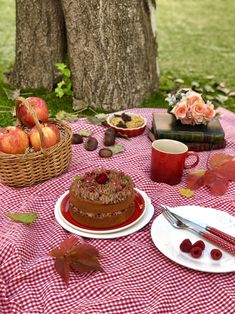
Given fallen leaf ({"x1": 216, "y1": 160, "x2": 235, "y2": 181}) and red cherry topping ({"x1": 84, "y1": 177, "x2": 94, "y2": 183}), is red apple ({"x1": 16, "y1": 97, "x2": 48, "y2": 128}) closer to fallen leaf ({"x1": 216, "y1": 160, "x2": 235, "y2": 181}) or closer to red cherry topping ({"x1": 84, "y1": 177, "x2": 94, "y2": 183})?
red cherry topping ({"x1": 84, "y1": 177, "x2": 94, "y2": 183})

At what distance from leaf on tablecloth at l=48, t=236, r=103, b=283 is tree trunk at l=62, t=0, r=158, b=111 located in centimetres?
204

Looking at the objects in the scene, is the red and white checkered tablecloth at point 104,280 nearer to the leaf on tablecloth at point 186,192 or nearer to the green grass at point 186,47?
the leaf on tablecloth at point 186,192

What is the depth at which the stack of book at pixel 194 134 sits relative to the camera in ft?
8.37

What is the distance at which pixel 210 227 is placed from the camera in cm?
179

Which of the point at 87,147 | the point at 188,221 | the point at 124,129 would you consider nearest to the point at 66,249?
the point at 188,221

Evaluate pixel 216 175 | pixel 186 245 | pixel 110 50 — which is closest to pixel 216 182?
pixel 216 175

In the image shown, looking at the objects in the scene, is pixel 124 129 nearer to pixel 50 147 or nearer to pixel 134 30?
pixel 50 147

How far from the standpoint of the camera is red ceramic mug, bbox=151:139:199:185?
7.04 ft

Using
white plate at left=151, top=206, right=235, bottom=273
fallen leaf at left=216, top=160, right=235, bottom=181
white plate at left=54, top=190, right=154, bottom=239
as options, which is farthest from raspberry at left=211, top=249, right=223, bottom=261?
fallen leaf at left=216, top=160, right=235, bottom=181

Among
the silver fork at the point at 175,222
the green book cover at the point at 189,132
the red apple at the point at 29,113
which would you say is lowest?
the silver fork at the point at 175,222

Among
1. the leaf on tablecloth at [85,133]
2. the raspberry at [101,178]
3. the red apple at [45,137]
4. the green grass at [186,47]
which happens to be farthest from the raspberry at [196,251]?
the green grass at [186,47]

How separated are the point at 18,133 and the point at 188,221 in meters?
0.79

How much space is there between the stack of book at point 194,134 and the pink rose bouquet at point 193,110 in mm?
48

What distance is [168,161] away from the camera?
2.15 metres
